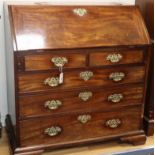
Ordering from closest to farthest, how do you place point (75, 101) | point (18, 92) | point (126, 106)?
1. point (18, 92)
2. point (75, 101)
3. point (126, 106)

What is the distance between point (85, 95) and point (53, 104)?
206 mm

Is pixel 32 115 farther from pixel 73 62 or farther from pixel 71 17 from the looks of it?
pixel 71 17

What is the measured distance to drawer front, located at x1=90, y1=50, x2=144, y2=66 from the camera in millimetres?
1724

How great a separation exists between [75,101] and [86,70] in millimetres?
207

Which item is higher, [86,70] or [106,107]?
[86,70]

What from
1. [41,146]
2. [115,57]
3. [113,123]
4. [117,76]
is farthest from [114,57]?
[41,146]

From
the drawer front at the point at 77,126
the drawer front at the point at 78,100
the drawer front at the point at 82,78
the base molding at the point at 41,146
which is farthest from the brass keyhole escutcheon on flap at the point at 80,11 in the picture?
the base molding at the point at 41,146

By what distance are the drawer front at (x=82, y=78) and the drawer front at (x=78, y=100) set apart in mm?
46

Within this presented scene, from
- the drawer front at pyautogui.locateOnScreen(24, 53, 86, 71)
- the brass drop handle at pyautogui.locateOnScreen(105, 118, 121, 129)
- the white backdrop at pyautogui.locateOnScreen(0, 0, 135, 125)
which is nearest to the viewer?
the drawer front at pyautogui.locateOnScreen(24, 53, 86, 71)

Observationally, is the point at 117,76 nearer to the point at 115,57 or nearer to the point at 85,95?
the point at 115,57

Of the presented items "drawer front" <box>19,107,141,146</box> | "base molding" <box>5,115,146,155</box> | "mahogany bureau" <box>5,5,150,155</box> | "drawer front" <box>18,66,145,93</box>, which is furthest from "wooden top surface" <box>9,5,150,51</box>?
"base molding" <box>5,115,146,155</box>

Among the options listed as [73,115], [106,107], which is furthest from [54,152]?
[106,107]

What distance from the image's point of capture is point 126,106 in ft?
6.30

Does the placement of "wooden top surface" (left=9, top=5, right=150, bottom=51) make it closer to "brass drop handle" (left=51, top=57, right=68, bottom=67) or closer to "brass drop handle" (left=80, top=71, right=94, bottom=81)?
"brass drop handle" (left=51, top=57, right=68, bottom=67)
